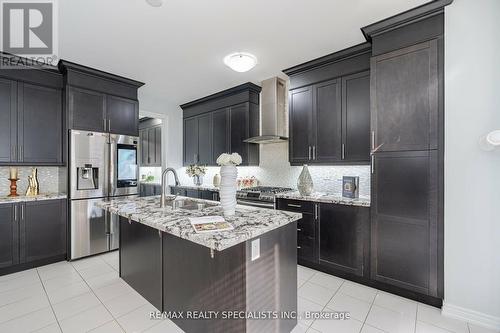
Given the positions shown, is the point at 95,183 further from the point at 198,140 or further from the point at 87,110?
the point at 198,140

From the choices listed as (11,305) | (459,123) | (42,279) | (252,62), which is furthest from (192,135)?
(459,123)

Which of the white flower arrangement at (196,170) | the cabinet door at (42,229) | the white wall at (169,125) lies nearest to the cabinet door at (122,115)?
the white wall at (169,125)

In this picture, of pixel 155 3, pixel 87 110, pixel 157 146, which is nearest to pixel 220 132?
pixel 157 146

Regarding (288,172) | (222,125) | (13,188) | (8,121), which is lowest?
(13,188)

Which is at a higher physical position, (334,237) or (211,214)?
(211,214)

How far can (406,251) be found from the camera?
7.40 feet

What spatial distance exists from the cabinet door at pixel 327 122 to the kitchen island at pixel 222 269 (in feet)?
4.94

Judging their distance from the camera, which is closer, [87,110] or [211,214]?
[211,214]

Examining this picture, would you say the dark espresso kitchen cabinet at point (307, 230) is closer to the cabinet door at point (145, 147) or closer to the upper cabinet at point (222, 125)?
the upper cabinet at point (222, 125)

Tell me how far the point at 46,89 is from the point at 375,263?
492 cm

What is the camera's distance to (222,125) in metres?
4.55

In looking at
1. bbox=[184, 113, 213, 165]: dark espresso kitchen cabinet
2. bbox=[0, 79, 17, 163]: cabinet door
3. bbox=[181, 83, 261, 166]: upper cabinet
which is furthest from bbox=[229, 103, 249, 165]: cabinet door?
bbox=[0, 79, 17, 163]: cabinet door

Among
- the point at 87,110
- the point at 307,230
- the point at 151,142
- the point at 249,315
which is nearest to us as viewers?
the point at 249,315

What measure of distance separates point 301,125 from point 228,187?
190 centimetres
